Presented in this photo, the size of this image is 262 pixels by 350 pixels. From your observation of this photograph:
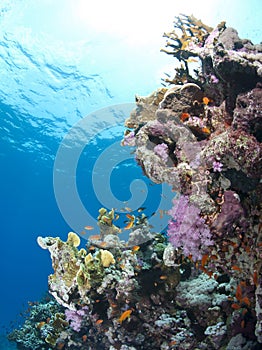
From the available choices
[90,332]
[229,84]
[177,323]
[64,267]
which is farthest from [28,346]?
[229,84]

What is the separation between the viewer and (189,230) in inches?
140

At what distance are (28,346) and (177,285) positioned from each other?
7.47 meters

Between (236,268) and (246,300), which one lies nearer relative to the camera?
(236,268)

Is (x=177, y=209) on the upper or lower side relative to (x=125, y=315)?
upper

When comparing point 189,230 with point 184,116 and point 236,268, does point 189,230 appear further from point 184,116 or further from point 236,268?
point 184,116

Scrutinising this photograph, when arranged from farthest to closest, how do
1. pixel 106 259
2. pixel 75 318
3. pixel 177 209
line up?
1. pixel 75 318
2. pixel 106 259
3. pixel 177 209

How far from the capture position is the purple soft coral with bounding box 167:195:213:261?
3.44 meters

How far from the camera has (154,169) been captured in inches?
167

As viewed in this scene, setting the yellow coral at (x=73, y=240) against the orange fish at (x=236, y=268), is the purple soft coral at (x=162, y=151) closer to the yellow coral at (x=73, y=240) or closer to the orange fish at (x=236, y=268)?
the orange fish at (x=236, y=268)

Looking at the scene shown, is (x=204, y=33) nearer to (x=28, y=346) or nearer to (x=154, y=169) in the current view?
(x=154, y=169)

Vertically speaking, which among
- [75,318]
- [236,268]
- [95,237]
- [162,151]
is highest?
[95,237]

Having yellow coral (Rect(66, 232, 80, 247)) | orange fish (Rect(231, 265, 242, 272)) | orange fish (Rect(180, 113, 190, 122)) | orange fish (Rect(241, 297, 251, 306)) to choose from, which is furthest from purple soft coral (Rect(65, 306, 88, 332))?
orange fish (Rect(180, 113, 190, 122))

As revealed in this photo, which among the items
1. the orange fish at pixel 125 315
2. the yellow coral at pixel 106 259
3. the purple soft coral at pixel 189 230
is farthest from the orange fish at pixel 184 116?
the orange fish at pixel 125 315

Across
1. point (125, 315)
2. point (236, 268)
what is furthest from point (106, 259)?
point (236, 268)
